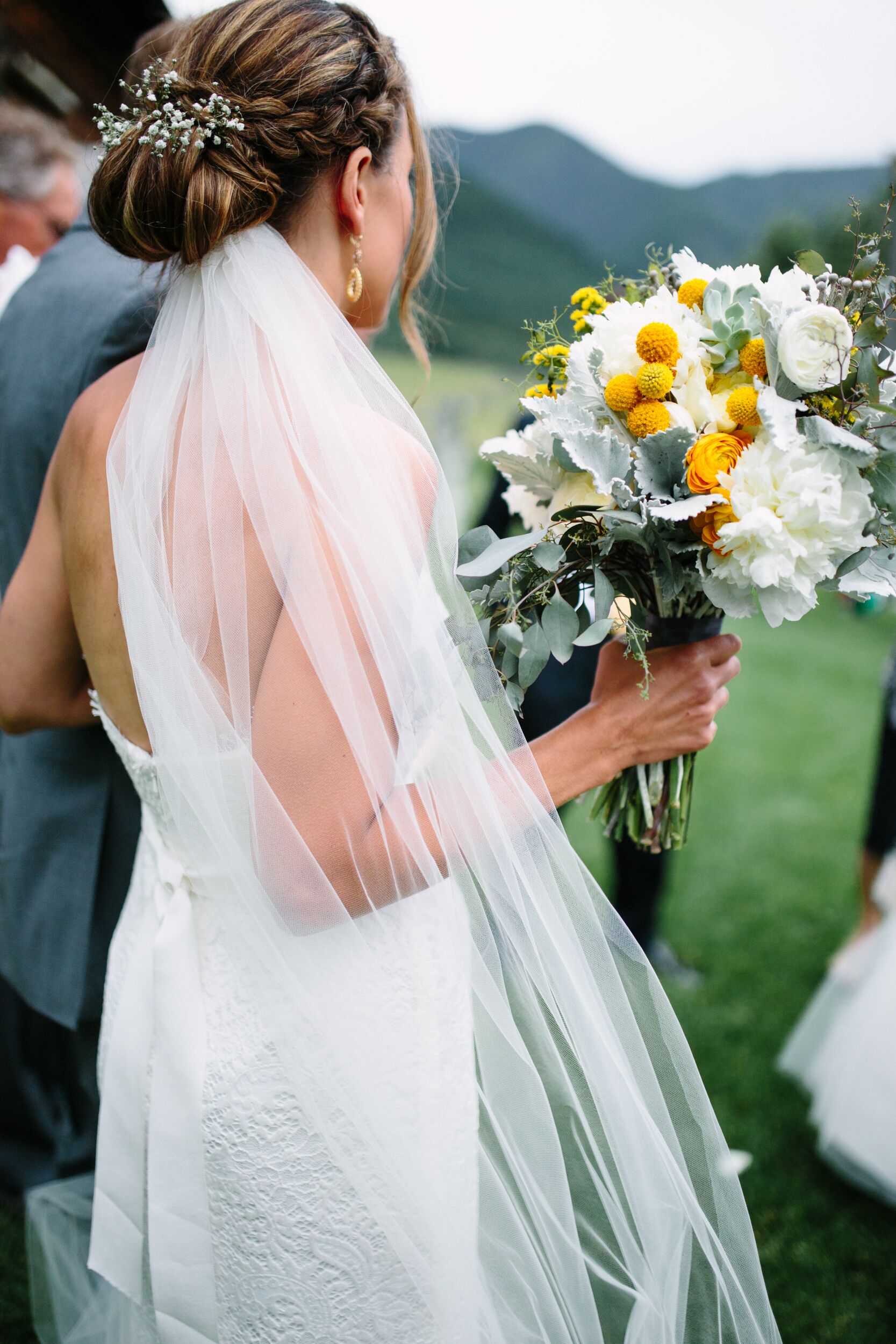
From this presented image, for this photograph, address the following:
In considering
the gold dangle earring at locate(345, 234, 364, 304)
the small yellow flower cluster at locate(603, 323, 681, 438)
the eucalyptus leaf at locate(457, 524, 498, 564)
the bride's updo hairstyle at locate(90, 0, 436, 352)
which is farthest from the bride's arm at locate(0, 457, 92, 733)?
the small yellow flower cluster at locate(603, 323, 681, 438)

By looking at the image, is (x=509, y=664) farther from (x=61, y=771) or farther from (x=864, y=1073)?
(x=864, y=1073)

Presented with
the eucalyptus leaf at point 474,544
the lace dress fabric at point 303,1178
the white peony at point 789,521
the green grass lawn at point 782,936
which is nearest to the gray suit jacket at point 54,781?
the lace dress fabric at point 303,1178

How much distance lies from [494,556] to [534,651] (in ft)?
0.49

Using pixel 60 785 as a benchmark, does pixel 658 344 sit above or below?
above

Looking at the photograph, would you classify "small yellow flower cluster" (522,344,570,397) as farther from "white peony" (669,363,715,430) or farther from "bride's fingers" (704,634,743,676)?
"bride's fingers" (704,634,743,676)

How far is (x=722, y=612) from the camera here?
151cm

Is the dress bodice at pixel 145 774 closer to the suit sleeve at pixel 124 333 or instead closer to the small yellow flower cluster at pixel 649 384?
the suit sleeve at pixel 124 333

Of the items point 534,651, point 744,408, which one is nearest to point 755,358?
point 744,408

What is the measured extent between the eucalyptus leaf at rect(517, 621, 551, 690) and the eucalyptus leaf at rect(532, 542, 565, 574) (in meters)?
0.09

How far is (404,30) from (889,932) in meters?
2.77

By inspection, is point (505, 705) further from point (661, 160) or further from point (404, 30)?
point (661, 160)

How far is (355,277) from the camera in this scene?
1357mm

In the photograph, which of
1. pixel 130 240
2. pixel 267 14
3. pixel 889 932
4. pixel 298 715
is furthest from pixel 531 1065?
pixel 889 932

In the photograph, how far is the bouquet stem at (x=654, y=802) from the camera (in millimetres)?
1633
